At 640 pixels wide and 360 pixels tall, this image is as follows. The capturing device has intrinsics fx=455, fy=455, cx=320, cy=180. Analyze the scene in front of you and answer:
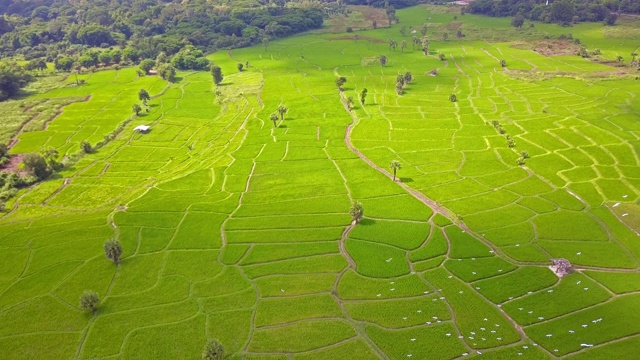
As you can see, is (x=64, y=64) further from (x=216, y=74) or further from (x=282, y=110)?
(x=282, y=110)

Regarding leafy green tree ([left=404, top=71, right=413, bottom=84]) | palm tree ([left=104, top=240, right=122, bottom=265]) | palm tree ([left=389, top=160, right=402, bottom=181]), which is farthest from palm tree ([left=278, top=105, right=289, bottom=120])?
palm tree ([left=104, top=240, right=122, bottom=265])

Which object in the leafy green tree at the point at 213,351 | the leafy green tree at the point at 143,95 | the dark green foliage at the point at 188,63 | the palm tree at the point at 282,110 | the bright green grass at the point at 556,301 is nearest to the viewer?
the leafy green tree at the point at 213,351

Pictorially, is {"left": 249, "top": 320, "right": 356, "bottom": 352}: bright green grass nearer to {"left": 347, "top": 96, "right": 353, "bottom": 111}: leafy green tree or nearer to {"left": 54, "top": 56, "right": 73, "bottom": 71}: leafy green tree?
{"left": 347, "top": 96, "right": 353, "bottom": 111}: leafy green tree

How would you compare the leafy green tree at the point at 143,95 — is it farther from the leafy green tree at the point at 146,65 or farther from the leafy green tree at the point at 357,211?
the leafy green tree at the point at 357,211

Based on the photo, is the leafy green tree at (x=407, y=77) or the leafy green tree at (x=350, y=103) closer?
the leafy green tree at (x=350, y=103)

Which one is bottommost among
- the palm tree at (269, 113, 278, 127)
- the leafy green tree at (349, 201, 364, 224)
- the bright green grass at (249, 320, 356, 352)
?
the bright green grass at (249, 320, 356, 352)

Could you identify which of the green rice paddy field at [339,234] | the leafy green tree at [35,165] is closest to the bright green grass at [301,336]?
the green rice paddy field at [339,234]

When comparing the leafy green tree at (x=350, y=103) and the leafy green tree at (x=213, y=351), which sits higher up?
the leafy green tree at (x=350, y=103)

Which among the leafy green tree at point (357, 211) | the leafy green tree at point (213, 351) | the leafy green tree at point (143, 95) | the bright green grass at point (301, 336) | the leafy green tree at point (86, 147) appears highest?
the leafy green tree at point (143, 95)
